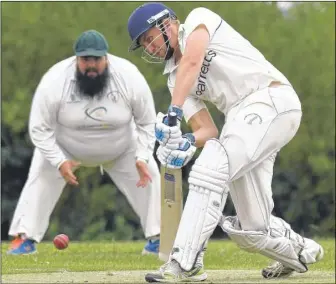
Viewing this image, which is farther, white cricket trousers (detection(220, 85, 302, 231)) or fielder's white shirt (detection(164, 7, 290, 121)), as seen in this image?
fielder's white shirt (detection(164, 7, 290, 121))

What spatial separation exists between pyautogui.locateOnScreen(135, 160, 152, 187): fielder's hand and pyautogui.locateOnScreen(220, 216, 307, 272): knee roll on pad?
3.64 meters

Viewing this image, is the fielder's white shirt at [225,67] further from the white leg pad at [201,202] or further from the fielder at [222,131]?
the white leg pad at [201,202]

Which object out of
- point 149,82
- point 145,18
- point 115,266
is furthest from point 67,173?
point 149,82

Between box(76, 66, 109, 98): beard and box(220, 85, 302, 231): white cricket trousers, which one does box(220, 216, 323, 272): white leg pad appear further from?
box(76, 66, 109, 98): beard

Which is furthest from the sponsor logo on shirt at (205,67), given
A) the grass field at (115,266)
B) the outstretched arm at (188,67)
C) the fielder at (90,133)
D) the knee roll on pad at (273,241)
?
the fielder at (90,133)

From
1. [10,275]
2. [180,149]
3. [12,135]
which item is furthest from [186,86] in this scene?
[12,135]

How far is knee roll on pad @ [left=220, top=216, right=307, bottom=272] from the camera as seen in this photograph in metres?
8.12

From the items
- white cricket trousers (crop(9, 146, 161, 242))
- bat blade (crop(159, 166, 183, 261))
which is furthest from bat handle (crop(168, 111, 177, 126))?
white cricket trousers (crop(9, 146, 161, 242))

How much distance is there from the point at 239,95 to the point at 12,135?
18.6m

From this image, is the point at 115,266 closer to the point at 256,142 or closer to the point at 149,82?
the point at 256,142

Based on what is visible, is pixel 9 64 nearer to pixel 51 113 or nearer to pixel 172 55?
pixel 51 113

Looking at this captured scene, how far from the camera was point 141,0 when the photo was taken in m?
26.3

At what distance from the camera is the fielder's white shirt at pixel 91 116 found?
11945 mm

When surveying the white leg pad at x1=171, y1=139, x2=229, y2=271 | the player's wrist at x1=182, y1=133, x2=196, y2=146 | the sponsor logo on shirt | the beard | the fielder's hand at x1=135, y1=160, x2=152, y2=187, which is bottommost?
the fielder's hand at x1=135, y1=160, x2=152, y2=187
